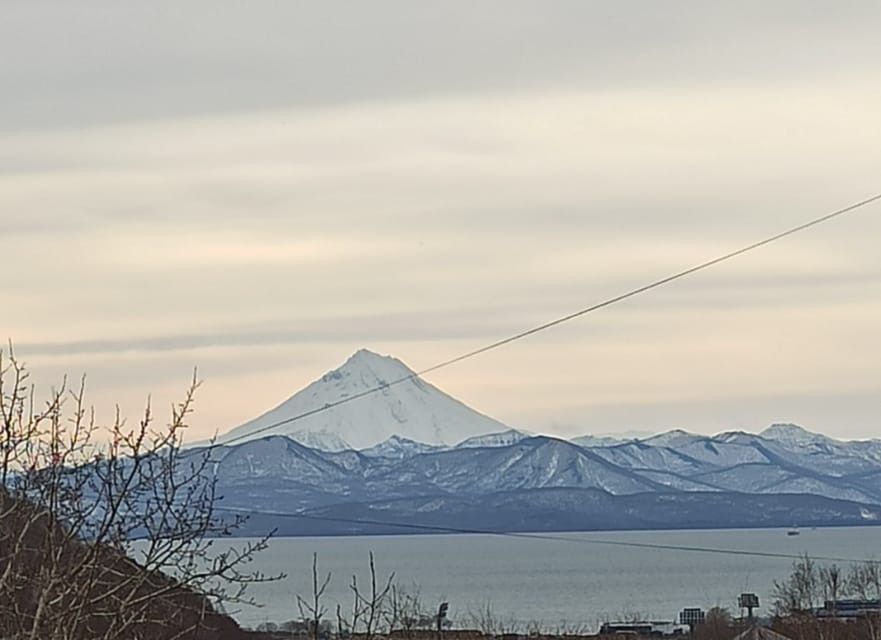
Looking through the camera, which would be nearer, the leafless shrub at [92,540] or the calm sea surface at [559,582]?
the leafless shrub at [92,540]

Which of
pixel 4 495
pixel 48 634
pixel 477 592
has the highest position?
pixel 477 592

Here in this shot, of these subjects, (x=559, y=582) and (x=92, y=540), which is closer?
(x=92, y=540)

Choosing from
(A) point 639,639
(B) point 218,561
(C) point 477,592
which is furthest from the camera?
→ (C) point 477,592

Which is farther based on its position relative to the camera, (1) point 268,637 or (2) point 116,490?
(1) point 268,637

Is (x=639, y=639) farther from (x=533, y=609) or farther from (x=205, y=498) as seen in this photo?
(x=205, y=498)

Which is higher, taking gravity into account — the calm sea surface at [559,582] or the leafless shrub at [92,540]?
the calm sea surface at [559,582]

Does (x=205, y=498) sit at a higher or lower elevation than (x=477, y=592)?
lower

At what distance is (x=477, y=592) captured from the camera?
120 m

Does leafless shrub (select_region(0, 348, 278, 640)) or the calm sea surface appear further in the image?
the calm sea surface

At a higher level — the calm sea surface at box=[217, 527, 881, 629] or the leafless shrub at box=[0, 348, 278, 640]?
the calm sea surface at box=[217, 527, 881, 629]

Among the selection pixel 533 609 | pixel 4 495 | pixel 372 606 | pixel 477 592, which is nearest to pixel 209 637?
pixel 372 606

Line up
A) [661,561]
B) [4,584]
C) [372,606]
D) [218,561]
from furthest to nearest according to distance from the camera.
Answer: [661,561] → [372,606] → [218,561] → [4,584]

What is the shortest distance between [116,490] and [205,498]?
120cm

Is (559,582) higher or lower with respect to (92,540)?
higher
